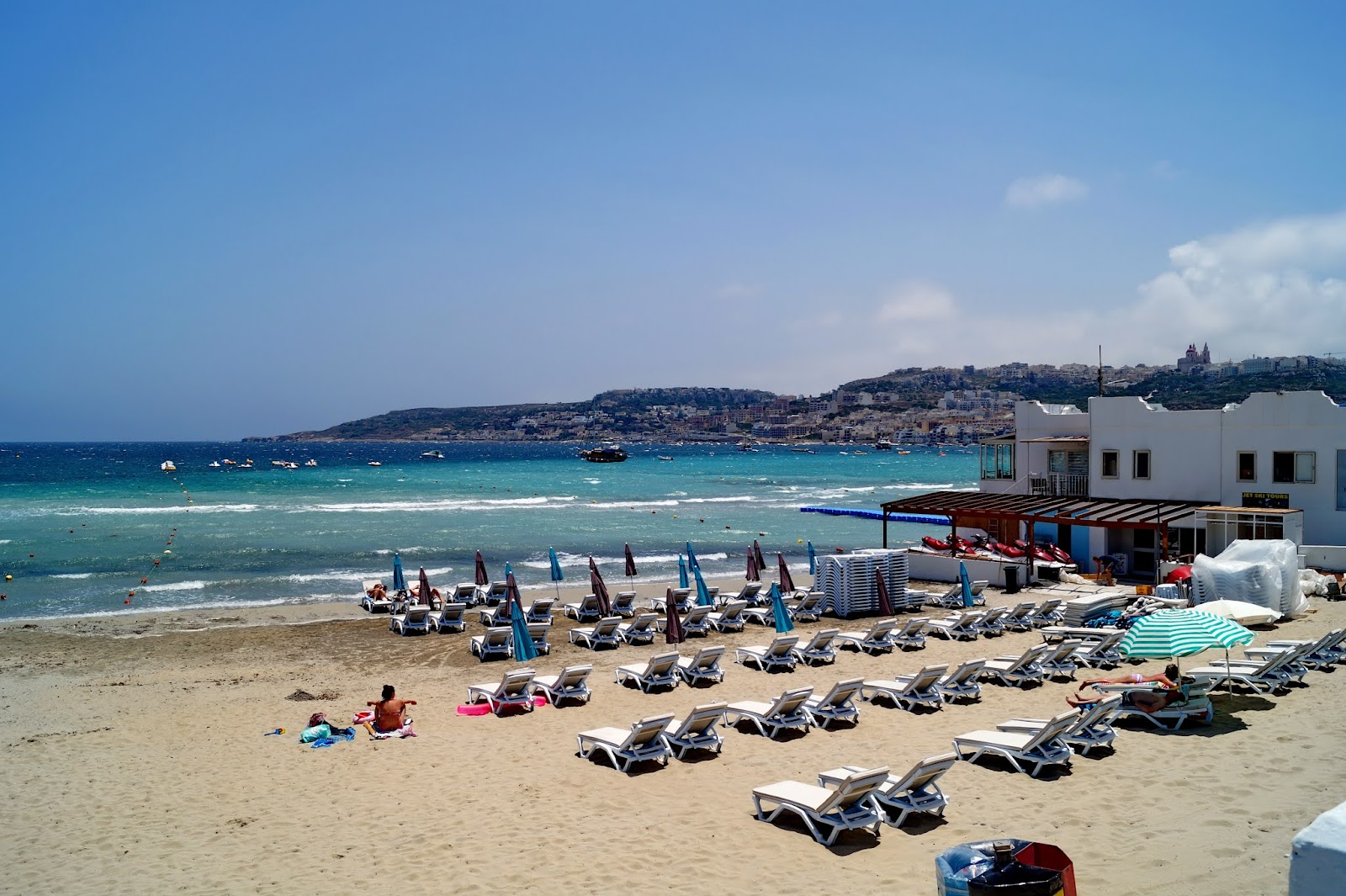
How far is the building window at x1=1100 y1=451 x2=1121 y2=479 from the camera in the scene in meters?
26.1

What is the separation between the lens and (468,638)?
1892 cm

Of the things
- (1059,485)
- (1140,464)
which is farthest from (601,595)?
(1059,485)

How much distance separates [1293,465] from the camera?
23.2m

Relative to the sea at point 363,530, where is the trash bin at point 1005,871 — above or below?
above

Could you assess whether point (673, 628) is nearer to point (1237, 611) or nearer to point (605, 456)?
point (1237, 611)

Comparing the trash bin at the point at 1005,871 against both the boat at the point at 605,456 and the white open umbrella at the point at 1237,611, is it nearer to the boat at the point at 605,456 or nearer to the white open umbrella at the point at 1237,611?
the white open umbrella at the point at 1237,611

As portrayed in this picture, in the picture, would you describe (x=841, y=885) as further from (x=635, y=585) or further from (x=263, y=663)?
(x=635, y=585)

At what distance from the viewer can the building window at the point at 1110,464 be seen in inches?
1027

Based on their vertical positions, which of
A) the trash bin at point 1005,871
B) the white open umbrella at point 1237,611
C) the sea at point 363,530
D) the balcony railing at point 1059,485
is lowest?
the sea at point 363,530

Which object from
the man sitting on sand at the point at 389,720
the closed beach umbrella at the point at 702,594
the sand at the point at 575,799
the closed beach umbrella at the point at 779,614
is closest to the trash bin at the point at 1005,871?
the sand at the point at 575,799

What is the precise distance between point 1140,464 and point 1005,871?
2381cm

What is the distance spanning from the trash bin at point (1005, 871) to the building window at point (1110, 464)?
23.6 metres

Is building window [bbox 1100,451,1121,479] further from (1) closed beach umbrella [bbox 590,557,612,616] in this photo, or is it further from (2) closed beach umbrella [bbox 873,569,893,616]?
(1) closed beach umbrella [bbox 590,557,612,616]

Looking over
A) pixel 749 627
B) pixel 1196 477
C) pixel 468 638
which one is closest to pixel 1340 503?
pixel 1196 477
